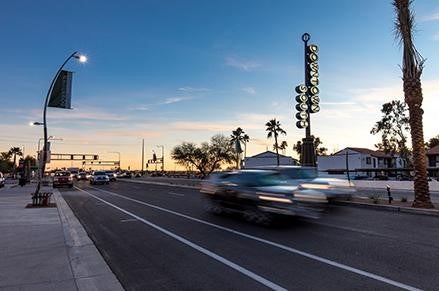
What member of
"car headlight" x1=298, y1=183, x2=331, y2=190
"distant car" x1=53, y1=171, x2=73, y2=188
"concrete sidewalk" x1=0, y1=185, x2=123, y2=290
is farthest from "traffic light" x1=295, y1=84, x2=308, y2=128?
"distant car" x1=53, y1=171, x2=73, y2=188

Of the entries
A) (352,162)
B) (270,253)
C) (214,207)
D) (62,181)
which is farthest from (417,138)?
(352,162)

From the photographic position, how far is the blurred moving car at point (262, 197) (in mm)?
12484

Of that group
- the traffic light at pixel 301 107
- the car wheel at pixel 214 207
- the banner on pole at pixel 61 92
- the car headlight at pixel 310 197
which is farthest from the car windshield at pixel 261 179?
the traffic light at pixel 301 107

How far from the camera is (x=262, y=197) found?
12914 mm

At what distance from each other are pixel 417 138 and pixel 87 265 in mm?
17029

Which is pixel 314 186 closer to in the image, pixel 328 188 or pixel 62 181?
pixel 328 188

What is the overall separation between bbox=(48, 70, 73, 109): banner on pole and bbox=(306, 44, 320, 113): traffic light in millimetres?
15696

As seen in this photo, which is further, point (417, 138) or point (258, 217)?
point (417, 138)

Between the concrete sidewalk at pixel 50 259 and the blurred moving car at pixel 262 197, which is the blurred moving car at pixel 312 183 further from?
the concrete sidewalk at pixel 50 259

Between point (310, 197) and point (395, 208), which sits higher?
point (310, 197)

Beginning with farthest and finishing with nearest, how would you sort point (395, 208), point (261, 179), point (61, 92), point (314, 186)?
1. point (61, 92)
2. point (395, 208)
3. point (314, 186)
4. point (261, 179)

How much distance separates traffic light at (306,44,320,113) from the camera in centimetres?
2858

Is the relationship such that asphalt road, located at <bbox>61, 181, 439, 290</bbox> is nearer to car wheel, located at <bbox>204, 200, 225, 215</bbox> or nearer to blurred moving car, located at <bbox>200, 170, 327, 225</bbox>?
blurred moving car, located at <bbox>200, 170, 327, 225</bbox>

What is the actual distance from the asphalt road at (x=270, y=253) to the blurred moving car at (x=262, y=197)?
46 centimetres
